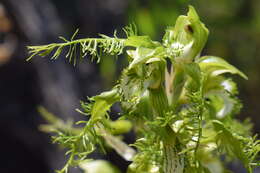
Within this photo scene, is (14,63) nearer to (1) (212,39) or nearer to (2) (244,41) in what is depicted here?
(1) (212,39)

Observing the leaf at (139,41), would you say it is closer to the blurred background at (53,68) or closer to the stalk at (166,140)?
the stalk at (166,140)

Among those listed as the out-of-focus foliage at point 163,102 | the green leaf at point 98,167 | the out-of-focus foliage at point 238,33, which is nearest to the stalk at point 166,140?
the out-of-focus foliage at point 163,102

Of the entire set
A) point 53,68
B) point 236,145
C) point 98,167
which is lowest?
point 53,68

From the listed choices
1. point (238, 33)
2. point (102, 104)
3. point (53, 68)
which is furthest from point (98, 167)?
point (238, 33)

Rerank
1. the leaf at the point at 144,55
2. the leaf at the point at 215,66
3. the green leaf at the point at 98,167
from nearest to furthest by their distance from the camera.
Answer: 1. the leaf at the point at 144,55
2. the leaf at the point at 215,66
3. the green leaf at the point at 98,167

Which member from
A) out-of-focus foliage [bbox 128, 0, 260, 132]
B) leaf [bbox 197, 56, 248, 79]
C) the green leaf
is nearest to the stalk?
leaf [bbox 197, 56, 248, 79]

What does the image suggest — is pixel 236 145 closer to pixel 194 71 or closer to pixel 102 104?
pixel 194 71
